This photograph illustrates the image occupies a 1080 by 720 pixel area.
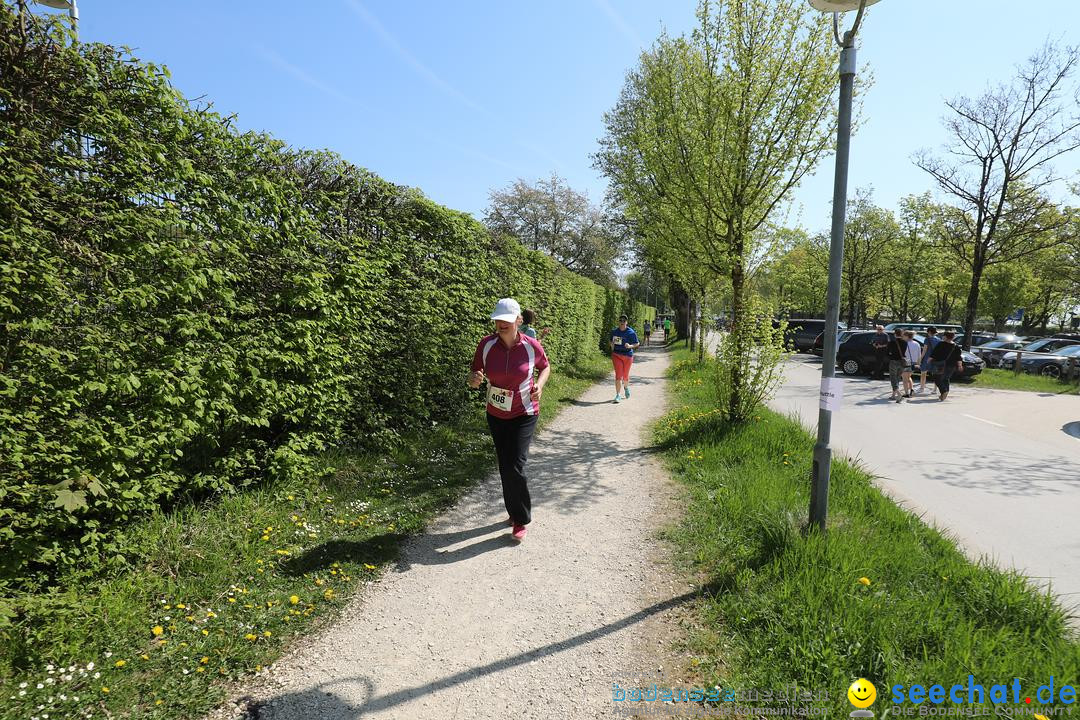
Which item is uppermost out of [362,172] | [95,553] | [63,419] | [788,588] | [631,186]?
[631,186]

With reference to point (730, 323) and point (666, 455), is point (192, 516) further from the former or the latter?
point (730, 323)

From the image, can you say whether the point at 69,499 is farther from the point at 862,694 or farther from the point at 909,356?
the point at 909,356

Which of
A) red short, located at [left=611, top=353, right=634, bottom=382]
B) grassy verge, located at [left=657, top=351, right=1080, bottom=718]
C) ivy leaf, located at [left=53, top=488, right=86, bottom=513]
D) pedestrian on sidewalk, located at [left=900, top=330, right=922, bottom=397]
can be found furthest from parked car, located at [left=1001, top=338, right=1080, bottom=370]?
ivy leaf, located at [left=53, top=488, right=86, bottom=513]

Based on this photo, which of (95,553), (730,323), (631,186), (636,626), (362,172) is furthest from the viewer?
(631,186)

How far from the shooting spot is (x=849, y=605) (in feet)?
9.95

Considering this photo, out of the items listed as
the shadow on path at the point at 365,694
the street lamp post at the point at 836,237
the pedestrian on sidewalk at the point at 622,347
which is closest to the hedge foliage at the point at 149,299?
the shadow on path at the point at 365,694

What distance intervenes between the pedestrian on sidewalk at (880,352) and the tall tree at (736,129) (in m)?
11.8

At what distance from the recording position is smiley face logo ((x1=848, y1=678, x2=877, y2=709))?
91.3 inches

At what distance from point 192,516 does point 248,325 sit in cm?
142

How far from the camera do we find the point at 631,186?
1077cm

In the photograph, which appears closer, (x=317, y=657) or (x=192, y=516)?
(x=317, y=657)

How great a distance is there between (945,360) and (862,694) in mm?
13334

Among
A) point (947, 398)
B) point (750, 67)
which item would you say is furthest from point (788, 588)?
point (947, 398)

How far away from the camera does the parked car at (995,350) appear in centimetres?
2283
